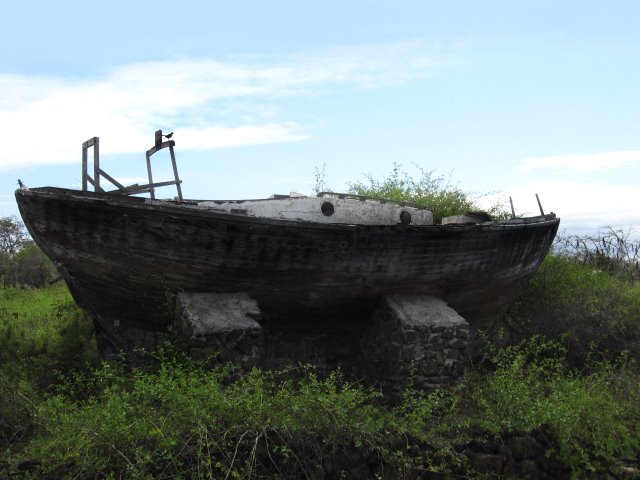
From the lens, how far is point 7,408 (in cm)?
599

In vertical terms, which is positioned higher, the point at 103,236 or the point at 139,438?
the point at 103,236

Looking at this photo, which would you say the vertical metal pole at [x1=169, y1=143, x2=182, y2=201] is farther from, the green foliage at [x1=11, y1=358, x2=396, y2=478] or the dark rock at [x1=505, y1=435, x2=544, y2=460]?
the dark rock at [x1=505, y1=435, x2=544, y2=460]

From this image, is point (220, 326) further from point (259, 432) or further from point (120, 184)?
point (120, 184)

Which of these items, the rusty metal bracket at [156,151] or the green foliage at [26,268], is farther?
the green foliage at [26,268]

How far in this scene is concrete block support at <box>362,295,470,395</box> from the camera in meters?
8.00

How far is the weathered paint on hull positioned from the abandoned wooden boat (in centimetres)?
1

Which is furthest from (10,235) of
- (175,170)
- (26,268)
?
(175,170)

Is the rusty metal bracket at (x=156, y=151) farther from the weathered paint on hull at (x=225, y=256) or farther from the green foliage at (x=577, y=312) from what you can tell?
the green foliage at (x=577, y=312)

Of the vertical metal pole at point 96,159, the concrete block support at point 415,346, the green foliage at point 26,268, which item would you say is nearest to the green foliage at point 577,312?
the concrete block support at point 415,346

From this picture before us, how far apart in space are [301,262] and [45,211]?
2.84 metres

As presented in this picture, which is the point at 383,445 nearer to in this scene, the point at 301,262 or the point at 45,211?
the point at 301,262

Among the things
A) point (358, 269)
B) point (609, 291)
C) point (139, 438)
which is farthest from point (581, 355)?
point (139, 438)

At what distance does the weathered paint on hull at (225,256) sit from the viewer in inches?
282

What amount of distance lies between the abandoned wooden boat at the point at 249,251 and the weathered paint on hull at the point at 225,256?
1 cm
